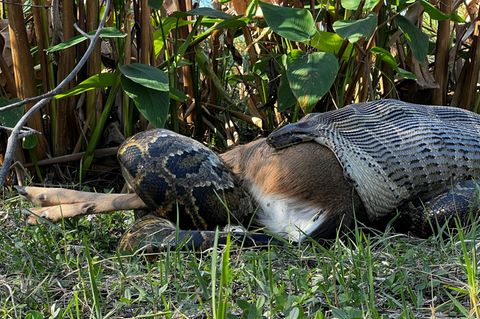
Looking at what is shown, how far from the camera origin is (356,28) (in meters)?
3.47

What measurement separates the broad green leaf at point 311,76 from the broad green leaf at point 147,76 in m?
0.57

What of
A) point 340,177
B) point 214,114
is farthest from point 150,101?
point 214,114

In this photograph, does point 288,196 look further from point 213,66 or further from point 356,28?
point 213,66

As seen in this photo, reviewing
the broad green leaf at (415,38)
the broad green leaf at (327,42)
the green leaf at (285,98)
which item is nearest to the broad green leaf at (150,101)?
the green leaf at (285,98)

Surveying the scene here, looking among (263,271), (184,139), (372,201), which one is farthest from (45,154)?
(263,271)

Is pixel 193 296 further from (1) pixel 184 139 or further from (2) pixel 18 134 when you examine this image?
(1) pixel 184 139

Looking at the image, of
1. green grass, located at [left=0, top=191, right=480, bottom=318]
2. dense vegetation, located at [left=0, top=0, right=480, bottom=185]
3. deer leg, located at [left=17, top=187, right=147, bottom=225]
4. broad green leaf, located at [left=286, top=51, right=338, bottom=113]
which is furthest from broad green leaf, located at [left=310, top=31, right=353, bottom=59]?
green grass, located at [left=0, top=191, right=480, bottom=318]

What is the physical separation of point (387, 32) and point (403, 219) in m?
1.38

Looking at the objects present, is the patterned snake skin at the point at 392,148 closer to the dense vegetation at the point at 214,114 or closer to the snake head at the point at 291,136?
the snake head at the point at 291,136

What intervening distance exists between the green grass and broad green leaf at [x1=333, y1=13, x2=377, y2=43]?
1.09 meters

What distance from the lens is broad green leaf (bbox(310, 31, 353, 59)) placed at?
149 inches

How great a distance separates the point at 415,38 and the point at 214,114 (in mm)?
1277

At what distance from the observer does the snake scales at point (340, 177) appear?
302 centimetres

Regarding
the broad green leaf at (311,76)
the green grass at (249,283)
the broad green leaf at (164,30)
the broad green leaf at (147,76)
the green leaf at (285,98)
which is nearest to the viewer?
the green grass at (249,283)
